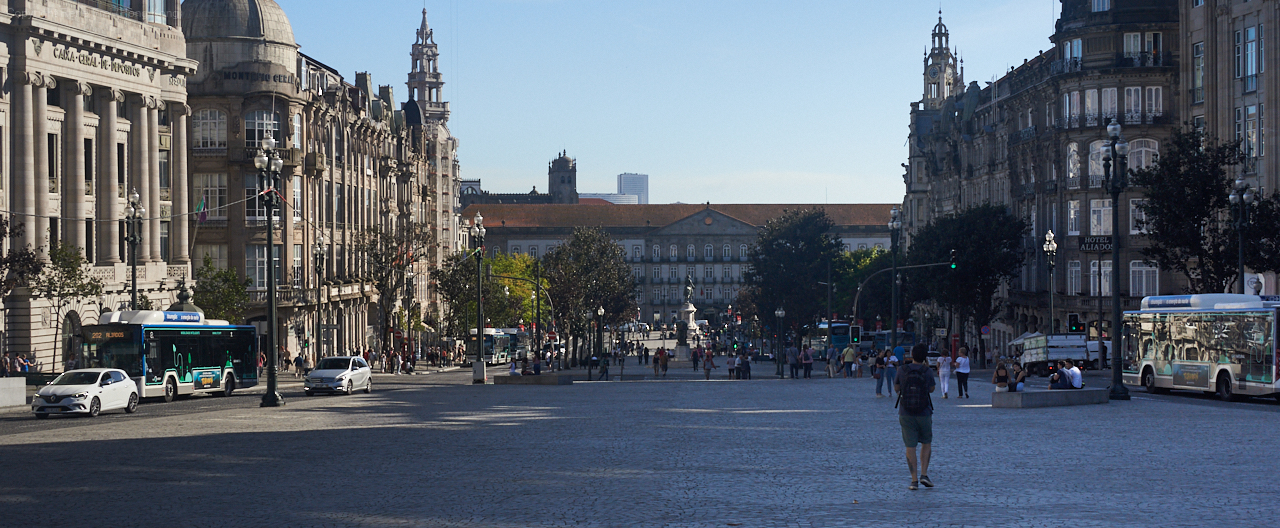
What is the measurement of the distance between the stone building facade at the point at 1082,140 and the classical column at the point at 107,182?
145 feet

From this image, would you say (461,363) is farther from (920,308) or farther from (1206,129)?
(1206,129)

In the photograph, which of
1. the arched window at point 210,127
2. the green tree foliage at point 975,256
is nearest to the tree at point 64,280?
the arched window at point 210,127

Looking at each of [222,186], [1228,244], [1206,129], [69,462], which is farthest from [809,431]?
[222,186]

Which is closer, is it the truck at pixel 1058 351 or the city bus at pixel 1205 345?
the city bus at pixel 1205 345

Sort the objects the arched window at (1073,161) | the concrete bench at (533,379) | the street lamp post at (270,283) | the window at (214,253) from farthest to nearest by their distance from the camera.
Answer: the arched window at (1073,161), the window at (214,253), the concrete bench at (533,379), the street lamp post at (270,283)

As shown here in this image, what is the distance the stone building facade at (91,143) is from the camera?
52.3 metres

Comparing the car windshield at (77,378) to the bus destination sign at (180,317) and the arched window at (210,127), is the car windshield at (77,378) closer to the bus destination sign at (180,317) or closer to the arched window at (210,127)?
the bus destination sign at (180,317)

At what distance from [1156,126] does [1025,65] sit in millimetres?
20416

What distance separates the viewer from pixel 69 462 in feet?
68.2

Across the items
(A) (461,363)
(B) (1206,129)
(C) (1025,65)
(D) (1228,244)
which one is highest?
(C) (1025,65)

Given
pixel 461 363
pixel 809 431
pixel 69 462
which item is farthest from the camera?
pixel 461 363

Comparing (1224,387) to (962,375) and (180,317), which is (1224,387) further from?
(180,317)

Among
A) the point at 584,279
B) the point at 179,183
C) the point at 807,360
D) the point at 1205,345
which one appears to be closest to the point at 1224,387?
the point at 1205,345

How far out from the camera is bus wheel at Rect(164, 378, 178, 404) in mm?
43500
